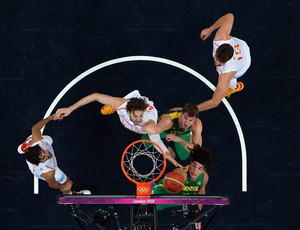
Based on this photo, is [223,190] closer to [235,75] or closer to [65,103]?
[235,75]

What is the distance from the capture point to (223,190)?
831cm

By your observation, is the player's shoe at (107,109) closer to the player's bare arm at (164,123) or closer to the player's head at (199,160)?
the player's bare arm at (164,123)

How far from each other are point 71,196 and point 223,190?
308cm

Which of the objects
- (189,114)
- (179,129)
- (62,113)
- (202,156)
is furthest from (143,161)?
(62,113)

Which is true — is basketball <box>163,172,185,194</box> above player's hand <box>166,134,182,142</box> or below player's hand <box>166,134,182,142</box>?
below

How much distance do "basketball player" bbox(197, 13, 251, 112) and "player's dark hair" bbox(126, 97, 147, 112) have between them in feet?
4.51

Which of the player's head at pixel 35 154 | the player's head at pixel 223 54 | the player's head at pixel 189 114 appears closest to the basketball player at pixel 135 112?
the player's head at pixel 189 114

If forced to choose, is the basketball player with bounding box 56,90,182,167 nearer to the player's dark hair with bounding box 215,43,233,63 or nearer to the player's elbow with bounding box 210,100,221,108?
the player's elbow with bounding box 210,100,221,108

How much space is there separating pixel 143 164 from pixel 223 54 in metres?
2.41

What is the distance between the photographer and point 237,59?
7.72m

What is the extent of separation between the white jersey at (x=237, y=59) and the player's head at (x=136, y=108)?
5.26ft

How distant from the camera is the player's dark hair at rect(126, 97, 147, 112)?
697 cm

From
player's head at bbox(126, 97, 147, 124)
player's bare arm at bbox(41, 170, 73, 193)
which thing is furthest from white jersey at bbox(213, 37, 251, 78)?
player's bare arm at bbox(41, 170, 73, 193)

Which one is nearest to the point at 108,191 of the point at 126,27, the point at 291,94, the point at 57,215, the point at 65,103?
the point at 57,215
